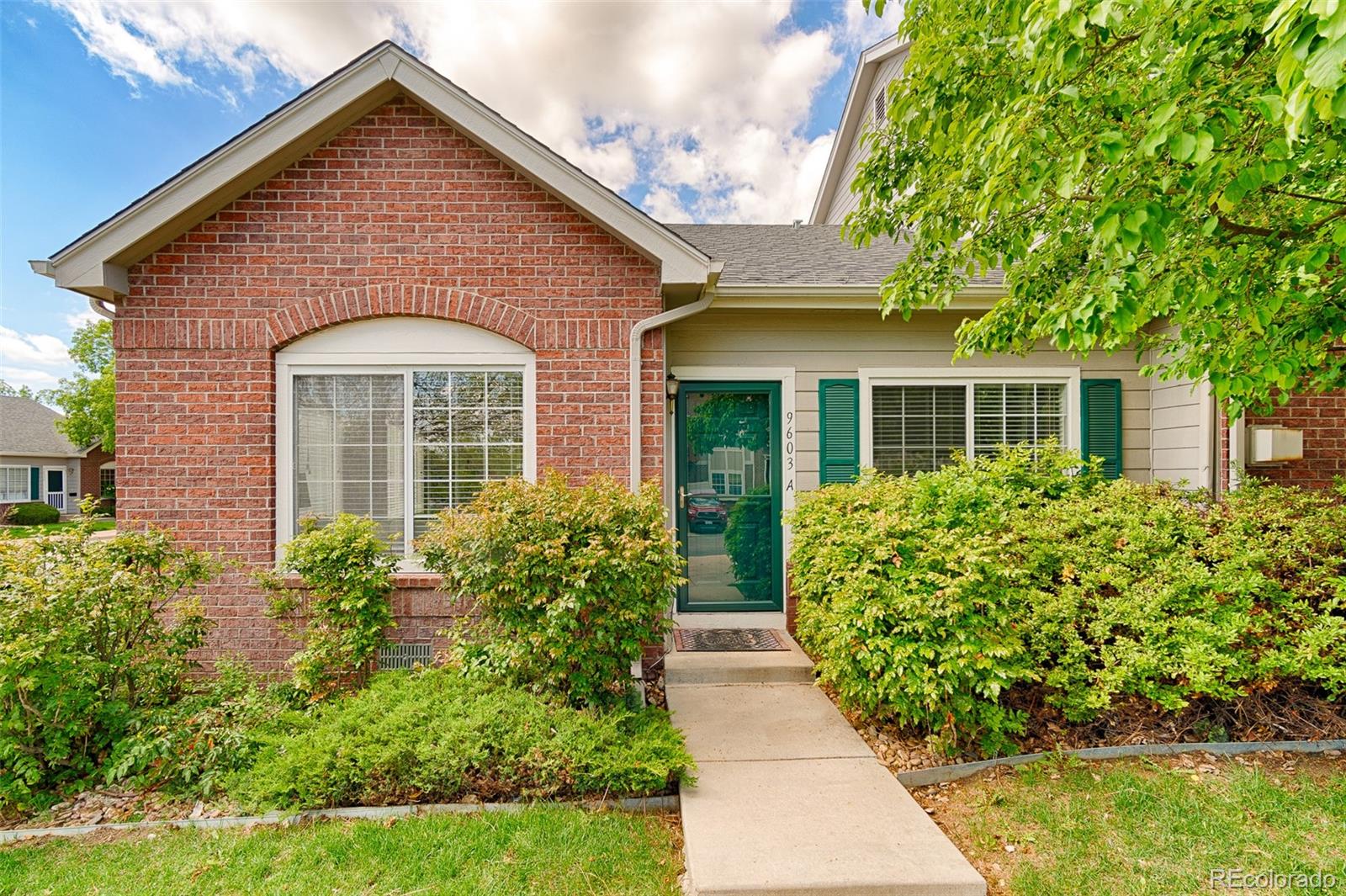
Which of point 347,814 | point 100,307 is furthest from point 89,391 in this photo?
point 347,814

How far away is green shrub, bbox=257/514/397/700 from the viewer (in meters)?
3.95

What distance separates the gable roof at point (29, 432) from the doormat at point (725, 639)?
35107mm

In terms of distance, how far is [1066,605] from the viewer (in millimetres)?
3711

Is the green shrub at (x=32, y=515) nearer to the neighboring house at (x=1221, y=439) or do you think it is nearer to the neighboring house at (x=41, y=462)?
the neighboring house at (x=41, y=462)

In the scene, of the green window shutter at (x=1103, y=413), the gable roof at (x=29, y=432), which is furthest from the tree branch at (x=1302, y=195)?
the gable roof at (x=29, y=432)

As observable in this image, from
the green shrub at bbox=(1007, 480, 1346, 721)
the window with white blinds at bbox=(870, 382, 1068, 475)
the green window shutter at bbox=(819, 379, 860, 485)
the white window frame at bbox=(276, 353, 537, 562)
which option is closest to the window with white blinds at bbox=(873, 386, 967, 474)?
the window with white blinds at bbox=(870, 382, 1068, 475)

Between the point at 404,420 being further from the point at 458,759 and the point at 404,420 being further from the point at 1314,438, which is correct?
the point at 1314,438

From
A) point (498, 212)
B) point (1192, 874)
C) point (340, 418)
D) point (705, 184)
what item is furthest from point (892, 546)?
point (705, 184)

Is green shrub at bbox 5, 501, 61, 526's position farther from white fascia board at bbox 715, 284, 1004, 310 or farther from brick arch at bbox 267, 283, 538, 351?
white fascia board at bbox 715, 284, 1004, 310

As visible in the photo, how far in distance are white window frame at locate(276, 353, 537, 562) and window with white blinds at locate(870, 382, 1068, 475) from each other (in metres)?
3.28

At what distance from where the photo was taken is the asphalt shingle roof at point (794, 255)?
5.71 metres

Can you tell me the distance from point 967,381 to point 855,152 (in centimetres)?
626

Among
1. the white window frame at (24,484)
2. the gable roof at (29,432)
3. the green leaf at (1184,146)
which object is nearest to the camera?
the green leaf at (1184,146)

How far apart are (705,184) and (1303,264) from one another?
43.6 feet
